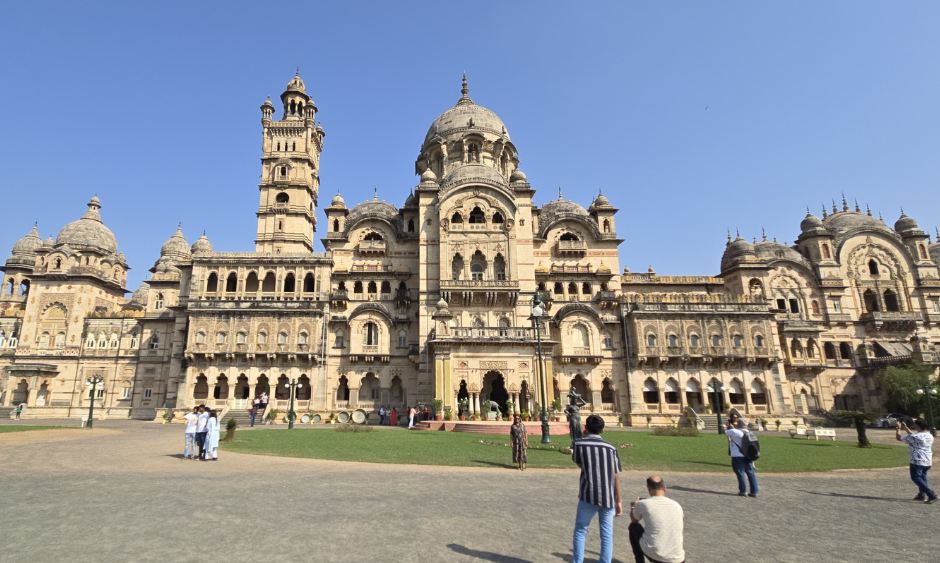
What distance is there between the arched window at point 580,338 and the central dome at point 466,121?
18.6 metres

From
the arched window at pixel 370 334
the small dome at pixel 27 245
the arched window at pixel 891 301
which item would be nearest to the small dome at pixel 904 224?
the arched window at pixel 891 301

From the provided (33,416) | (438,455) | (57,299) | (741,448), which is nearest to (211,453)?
(438,455)

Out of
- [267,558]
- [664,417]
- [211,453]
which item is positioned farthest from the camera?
[664,417]

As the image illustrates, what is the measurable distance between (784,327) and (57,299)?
61832 mm

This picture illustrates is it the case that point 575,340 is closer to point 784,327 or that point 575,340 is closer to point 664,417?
point 664,417

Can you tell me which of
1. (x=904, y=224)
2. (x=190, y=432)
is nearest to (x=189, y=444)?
(x=190, y=432)

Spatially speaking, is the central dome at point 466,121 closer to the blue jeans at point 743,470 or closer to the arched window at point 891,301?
the arched window at point 891,301

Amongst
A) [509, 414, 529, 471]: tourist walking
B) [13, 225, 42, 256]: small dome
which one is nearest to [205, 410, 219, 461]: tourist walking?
[509, 414, 529, 471]: tourist walking

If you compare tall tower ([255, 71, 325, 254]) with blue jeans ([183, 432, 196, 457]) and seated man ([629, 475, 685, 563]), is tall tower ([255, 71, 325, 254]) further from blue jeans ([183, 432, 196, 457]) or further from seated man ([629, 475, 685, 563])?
seated man ([629, 475, 685, 563])

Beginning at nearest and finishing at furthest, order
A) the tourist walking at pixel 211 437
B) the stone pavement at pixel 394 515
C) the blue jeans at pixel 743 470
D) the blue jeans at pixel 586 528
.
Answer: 1. the blue jeans at pixel 586 528
2. the stone pavement at pixel 394 515
3. the blue jeans at pixel 743 470
4. the tourist walking at pixel 211 437

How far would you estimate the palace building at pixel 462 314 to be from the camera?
121ft

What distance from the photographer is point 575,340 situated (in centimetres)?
3831

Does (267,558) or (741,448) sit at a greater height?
(741,448)

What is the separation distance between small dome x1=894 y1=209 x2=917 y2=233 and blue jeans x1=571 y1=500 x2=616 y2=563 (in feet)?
194
